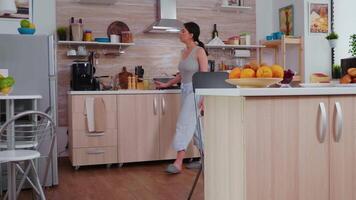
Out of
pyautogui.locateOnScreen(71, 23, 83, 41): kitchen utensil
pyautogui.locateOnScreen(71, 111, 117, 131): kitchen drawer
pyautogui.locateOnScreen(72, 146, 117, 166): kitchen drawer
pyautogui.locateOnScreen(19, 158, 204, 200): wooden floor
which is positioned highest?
pyautogui.locateOnScreen(71, 23, 83, 41): kitchen utensil

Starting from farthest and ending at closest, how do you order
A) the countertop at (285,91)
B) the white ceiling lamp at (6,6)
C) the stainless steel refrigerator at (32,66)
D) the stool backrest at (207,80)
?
the white ceiling lamp at (6,6), the stainless steel refrigerator at (32,66), the stool backrest at (207,80), the countertop at (285,91)

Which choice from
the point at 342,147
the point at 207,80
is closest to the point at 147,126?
the point at 207,80

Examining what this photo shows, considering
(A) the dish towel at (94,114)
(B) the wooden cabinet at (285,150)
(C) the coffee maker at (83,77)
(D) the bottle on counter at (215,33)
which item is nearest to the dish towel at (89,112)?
(A) the dish towel at (94,114)

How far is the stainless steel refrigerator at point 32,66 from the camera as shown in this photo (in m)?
3.28

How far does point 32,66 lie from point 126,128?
132 cm

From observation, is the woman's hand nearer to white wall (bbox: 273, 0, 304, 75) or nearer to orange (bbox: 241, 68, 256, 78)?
white wall (bbox: 273, 0, 304, 75)

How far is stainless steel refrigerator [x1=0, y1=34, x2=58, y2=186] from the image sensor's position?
10.8 ft

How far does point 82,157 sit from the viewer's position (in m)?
4.16

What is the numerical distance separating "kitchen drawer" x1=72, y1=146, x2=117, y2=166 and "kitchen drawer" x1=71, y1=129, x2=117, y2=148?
0.14 ft

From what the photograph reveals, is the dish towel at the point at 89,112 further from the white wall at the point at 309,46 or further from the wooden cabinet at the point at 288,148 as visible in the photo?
the white wall at the point at 309,46

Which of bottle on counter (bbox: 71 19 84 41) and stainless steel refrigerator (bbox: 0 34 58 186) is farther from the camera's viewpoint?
bottle on counter (bbox: 71 19 84 41)

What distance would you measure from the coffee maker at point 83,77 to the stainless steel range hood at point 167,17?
96 cm

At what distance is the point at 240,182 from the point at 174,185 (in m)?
1.90

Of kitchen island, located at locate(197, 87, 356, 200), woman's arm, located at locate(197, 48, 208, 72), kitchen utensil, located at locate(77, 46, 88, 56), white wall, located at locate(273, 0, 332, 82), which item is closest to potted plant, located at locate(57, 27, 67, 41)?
kitchen utensil, located at locate(77, 46, 88, 56)
